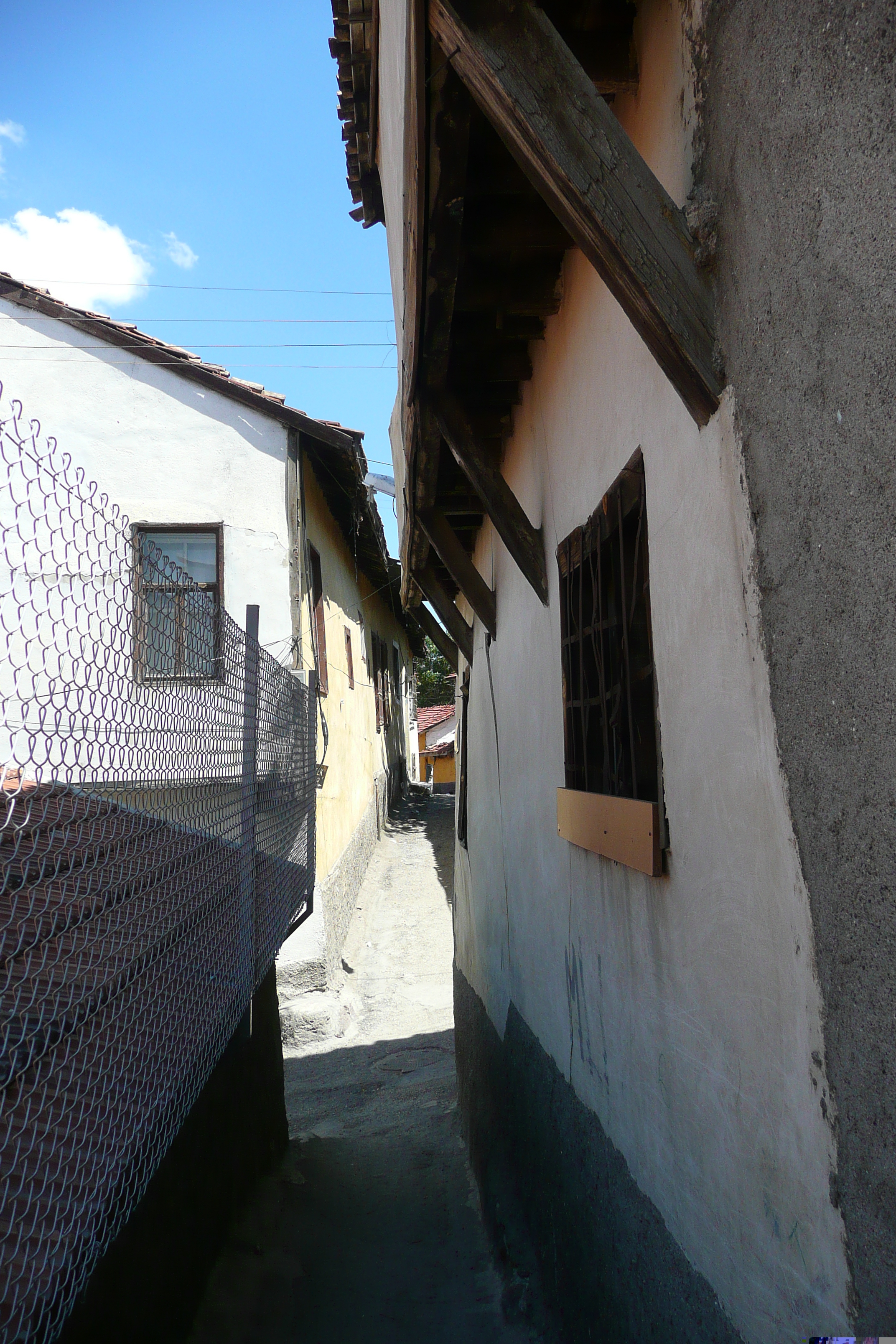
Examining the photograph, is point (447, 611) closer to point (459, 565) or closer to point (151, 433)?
point (459, 565)

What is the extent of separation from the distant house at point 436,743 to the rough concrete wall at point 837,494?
93.5 ft

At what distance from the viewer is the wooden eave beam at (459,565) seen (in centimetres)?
464

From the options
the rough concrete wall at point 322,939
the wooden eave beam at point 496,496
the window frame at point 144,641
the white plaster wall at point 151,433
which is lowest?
the rough concrete wall at point 322,939

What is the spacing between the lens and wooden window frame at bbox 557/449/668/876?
7.77ft

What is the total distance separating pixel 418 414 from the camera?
345cm

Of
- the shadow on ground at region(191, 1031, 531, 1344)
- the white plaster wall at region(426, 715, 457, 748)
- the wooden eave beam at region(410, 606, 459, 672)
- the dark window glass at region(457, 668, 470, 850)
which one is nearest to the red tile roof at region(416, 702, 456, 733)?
the white plaster wall at region(426, 715, 457, 748)

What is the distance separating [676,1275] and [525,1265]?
2.14 m

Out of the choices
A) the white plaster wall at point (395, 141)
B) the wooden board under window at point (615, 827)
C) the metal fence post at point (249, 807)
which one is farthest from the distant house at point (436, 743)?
the wooden board under window at point (615, 827)

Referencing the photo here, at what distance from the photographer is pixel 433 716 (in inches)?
1490

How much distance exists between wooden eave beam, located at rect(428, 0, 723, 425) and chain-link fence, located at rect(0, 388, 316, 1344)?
3.46 ft

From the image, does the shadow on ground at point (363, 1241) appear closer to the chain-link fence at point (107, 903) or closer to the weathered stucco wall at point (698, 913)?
the chain-link fence at point (107, 903)

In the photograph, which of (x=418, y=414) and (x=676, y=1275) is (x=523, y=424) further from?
(x=676, y=1275)

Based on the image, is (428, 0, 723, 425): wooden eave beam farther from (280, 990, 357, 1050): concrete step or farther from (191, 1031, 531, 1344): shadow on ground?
(280, 990, 357, 1050): concrete step

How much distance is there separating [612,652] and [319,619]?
7.33 metres
